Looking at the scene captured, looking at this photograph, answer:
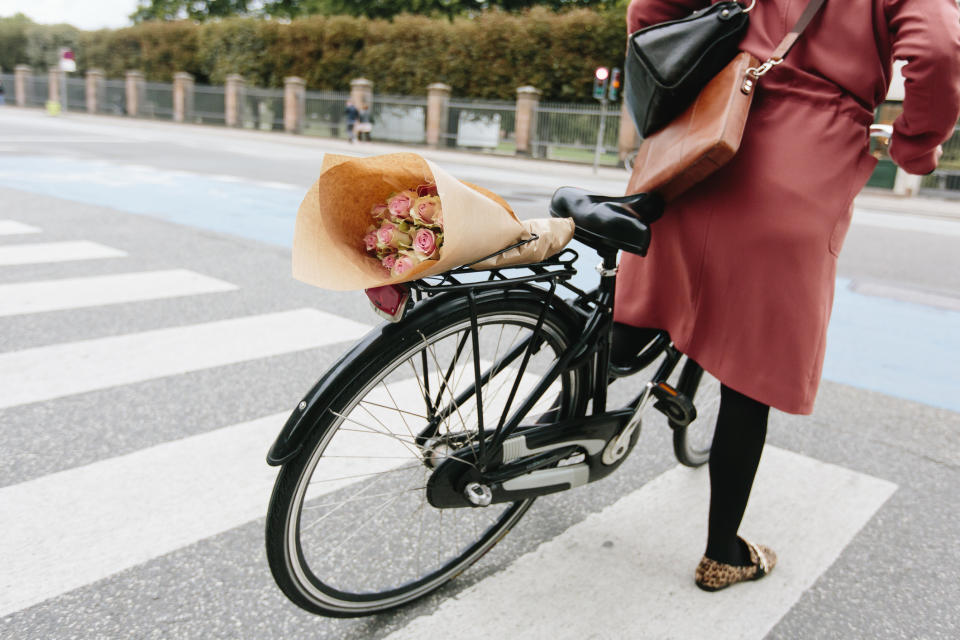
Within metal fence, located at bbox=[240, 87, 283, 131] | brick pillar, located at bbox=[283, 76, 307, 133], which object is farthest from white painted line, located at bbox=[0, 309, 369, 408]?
metal fence, located at bbox=[240, 87, 283, 131]

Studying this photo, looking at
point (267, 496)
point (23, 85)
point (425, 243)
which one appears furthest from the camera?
point (23, 85)

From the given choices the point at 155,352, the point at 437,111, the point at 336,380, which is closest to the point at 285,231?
the point at 155,352

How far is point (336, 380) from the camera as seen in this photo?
1.88m

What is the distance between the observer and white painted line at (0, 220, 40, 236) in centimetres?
710

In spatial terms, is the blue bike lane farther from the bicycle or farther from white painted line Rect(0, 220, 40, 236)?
the bicycle

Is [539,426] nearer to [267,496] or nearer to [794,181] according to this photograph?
[794,181]

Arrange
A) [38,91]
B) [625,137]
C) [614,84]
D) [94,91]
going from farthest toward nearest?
[38,91]
[94,91]
[625,137]
[614,84]

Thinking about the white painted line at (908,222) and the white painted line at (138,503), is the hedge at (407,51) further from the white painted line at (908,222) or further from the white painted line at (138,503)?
the white painted line at (138,503)

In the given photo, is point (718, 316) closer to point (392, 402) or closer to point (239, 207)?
point (392, 402)

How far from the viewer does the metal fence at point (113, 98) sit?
42000 mm

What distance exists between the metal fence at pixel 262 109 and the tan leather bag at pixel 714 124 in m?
34.6

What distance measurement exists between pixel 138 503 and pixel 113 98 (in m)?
45.9

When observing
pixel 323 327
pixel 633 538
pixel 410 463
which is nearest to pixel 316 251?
pixel 410 463

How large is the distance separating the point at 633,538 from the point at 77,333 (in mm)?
3403
